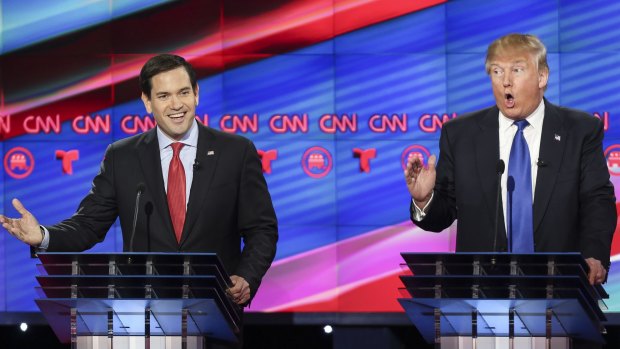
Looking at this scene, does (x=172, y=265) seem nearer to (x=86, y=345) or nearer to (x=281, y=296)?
(x=86, y=345)

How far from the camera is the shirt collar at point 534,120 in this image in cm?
447

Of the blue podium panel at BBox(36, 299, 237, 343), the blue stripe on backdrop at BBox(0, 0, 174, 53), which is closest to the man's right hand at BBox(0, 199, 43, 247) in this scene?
the blue podium panel at BBox(36, 299, 237, 343)

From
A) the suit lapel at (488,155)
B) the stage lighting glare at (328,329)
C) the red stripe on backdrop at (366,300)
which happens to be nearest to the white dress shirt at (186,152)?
the suit lapel at (488,155)

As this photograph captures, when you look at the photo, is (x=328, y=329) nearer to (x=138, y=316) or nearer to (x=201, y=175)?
(x=201, y=175)

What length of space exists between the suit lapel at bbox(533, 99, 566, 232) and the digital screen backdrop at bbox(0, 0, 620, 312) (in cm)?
327

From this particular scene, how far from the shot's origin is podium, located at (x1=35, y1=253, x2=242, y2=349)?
3775 millimetres

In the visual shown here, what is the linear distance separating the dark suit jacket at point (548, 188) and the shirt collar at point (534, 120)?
0.06ft

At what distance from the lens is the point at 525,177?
4328 millimetres

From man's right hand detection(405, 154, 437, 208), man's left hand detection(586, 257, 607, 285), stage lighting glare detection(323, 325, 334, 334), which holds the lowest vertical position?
stage lighting glare detection(323, 325, 334, 334)

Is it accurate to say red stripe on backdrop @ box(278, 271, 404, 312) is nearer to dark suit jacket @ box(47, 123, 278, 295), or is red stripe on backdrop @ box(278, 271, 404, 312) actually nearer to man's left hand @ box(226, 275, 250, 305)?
dark suit jacket @ box(47, 123, 278, 295)

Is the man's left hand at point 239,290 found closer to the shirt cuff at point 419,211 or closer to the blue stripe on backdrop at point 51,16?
the shirt cuff at point 419,211

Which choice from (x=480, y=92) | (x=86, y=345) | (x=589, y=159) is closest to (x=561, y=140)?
(x=589, y=159)

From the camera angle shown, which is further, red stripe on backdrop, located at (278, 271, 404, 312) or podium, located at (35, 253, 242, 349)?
red stripe on backdrop, located at (278, 271, 404, 312)

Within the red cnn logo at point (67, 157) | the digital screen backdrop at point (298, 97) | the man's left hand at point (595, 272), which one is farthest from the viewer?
the red cnn logo at point (67, 157)
